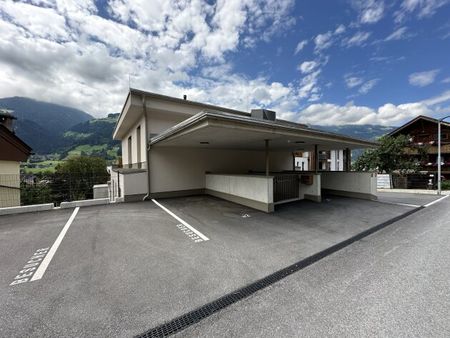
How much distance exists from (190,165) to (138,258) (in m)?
6.62

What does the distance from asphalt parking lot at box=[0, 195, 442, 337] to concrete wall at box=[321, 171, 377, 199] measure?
2964mm

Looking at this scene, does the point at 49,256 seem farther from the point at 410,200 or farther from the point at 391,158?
the point at 391,158

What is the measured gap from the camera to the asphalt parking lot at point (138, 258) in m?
Result: 1.92

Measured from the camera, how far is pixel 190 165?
31.2 ft

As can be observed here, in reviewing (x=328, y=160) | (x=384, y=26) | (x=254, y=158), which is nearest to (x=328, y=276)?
(x=254, y=158)

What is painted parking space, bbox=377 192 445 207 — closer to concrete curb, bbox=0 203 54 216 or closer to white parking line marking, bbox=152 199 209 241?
white parking line marking, bbox=152 199 209 241

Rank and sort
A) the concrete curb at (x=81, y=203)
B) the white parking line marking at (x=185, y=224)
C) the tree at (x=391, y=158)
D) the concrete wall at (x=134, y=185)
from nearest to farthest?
1. the white parking line marking at (x=185, y=224)
2. the concrete curb at (x=81, y=203)
3. the concrete wall at (x=134, y=185)
4. the tree at (x=391, y=158)

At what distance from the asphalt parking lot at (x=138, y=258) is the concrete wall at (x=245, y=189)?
61 cm

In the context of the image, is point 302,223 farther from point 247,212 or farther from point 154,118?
point 154,118

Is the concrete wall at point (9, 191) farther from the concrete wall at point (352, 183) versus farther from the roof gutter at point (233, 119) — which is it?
the concrete wall at point (352, 183)

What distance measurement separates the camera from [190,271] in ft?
9.08

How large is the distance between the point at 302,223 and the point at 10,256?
21.0 ft

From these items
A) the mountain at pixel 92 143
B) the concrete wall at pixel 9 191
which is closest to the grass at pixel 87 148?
the mountain at pixel 92 143

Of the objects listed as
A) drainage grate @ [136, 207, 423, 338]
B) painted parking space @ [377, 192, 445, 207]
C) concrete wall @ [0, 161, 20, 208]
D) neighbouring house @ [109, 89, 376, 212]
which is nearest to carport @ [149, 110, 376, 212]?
neighbouring house @ [109, 89, 376, 212]
